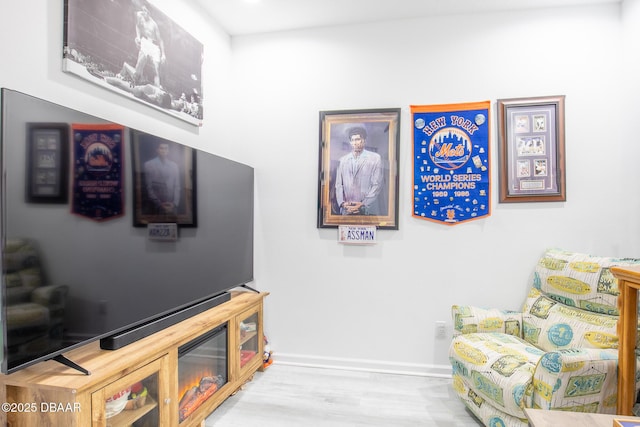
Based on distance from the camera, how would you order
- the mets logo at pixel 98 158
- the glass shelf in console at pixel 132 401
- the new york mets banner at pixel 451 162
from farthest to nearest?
the new york mets banner at pixel 451 162, the mets logo at pixel 98 158, the glass shelf in console at pixel 132 401

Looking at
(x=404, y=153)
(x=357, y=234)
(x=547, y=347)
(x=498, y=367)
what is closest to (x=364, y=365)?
(x=357, y=234)

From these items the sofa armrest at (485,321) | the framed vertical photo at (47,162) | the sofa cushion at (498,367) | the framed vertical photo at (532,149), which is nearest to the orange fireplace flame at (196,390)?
the framed vertical photo at (47,162)

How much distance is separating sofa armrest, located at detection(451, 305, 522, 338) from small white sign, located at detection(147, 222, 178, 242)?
1.99 m

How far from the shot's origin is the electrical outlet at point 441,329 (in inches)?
109

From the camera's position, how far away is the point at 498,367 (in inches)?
75.4

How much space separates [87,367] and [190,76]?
1.98 m

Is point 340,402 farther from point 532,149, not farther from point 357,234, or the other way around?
point 532,149

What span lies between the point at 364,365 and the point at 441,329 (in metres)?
0.71

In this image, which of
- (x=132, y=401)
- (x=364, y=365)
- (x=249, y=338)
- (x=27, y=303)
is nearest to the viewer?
(x=27, y=303)

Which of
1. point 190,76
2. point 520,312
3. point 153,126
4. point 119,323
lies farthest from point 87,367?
point 520,312

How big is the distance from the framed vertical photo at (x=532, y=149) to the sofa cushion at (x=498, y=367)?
3.66 feet

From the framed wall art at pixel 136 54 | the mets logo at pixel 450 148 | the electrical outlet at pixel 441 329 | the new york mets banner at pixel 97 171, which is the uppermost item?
the framed wall art at pixel 136 54

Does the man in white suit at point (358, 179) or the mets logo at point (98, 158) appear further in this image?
the man in white suit at point (358, 179)

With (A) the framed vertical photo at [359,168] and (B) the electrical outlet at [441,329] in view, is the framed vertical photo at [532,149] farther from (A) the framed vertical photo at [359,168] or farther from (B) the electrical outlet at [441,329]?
(B) the electrical outlet at [441,329]
